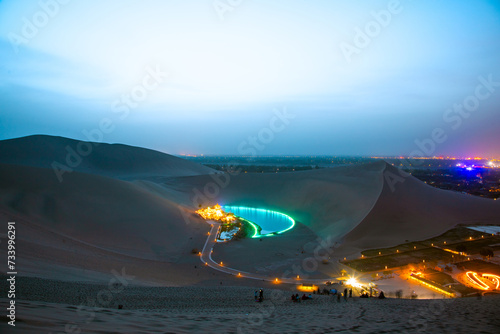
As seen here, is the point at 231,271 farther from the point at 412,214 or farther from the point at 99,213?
the point at 412,214

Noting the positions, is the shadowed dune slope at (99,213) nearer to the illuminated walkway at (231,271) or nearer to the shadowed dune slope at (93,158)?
the illuminated walkway at (231,271)

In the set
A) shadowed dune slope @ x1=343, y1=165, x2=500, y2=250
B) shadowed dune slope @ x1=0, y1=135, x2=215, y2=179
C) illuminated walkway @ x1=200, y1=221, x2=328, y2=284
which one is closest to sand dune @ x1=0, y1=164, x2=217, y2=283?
illuminated walkway @ x1=200, y1=221, x2=328, y2=284

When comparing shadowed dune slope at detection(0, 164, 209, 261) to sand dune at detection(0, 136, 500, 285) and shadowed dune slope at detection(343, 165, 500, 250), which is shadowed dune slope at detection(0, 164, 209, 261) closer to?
sand dune at detection(0, 136, 500, 285)

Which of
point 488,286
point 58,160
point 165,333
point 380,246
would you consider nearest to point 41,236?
point 165,333

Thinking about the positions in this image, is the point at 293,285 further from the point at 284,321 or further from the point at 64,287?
the point at 64,287
